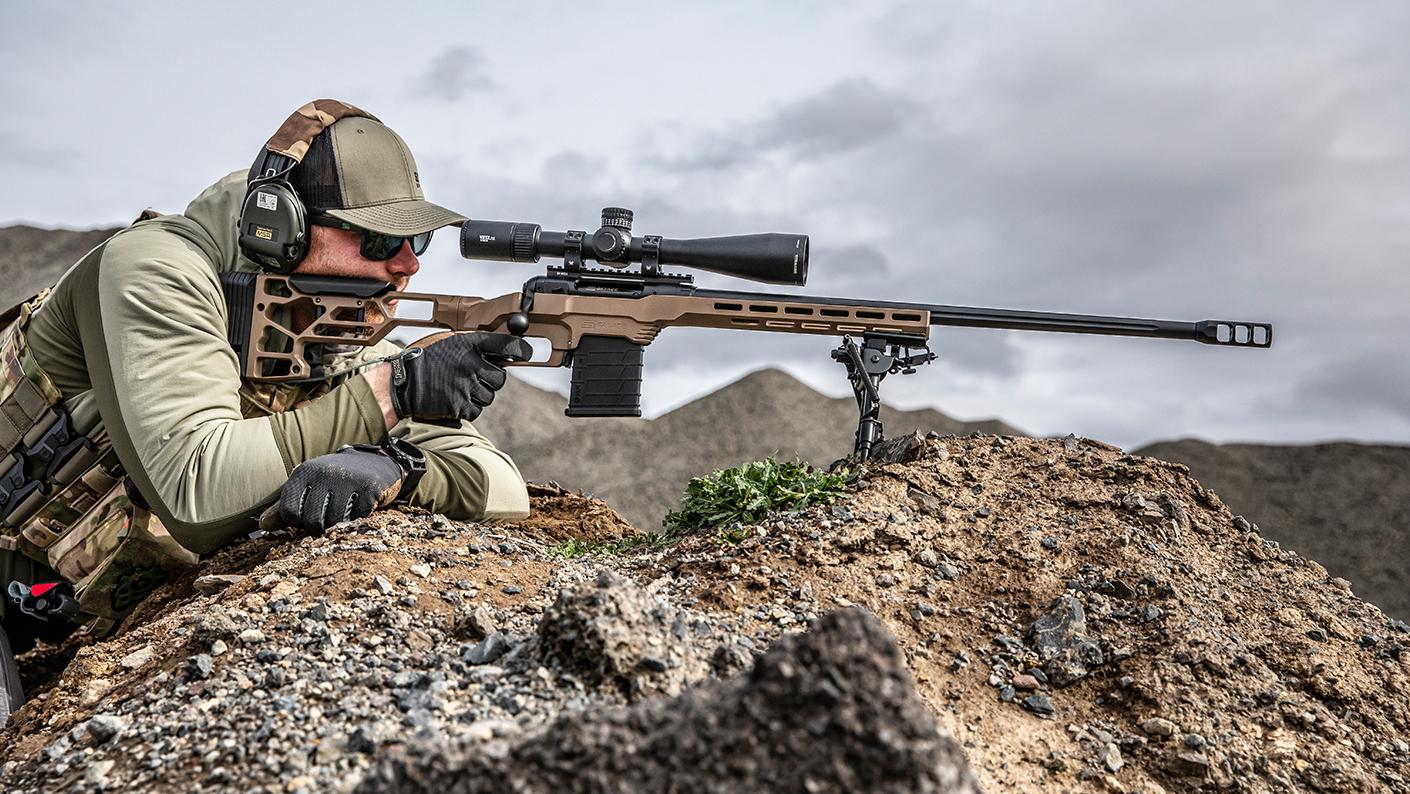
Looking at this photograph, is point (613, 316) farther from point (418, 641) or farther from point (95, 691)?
point (95, 691)

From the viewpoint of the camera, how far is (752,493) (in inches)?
246

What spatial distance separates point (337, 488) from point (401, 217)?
1.70m

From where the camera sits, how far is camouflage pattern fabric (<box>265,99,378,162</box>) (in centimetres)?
627

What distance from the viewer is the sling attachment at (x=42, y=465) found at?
6.37 meters

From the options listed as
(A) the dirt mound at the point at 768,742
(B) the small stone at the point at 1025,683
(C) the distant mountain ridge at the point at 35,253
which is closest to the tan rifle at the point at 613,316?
(B) the small stone at the point at 1025,683

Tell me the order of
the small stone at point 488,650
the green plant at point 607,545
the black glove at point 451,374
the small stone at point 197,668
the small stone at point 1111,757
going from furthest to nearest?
the green plant at point 607,545 → the black glove at point 451,374 → the small stone at point 1111,757 → the small stone at point 197,668 → the small stone at point 488,650

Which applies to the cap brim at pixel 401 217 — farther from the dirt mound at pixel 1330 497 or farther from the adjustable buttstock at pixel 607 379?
the dirt mound at pixel 1330 497

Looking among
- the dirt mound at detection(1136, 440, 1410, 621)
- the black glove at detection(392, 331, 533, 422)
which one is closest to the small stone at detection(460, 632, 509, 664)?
the black glove at detection(392, 331, 533, 422)

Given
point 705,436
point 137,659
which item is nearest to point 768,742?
point 137,659

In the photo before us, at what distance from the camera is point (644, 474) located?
52.3 ft

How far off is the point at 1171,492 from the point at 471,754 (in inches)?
209

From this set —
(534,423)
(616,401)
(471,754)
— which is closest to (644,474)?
(534,423)

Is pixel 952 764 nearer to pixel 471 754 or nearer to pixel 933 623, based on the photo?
pixel 471 754

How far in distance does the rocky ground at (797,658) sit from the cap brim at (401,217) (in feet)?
5.63
